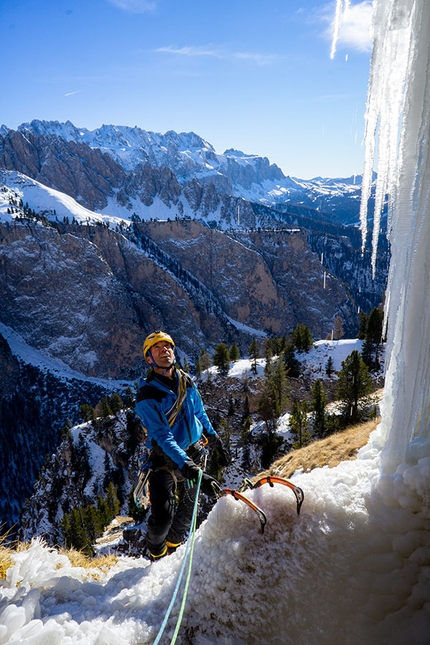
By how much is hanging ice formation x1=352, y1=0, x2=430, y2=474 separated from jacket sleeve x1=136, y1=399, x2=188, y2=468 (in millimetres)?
2547

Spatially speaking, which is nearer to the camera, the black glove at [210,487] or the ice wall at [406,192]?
the ice wall at [406,192]

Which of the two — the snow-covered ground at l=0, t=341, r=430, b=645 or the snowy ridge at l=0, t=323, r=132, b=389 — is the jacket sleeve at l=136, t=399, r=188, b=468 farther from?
the snowy ridge at l=0, t=323, r=132, b=389

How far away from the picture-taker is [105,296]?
175375 mm

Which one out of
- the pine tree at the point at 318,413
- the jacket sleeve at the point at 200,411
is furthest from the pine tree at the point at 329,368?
the jacket sleeve at the point at 200,411

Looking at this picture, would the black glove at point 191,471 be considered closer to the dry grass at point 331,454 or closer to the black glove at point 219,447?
the black glove at point 219,447

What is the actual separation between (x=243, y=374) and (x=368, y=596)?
7139cm

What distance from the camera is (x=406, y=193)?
284 cm

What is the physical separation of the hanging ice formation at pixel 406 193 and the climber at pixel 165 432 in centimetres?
294

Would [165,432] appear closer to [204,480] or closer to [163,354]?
A: [204,480]

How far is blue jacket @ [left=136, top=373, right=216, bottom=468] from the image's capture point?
4707 mm

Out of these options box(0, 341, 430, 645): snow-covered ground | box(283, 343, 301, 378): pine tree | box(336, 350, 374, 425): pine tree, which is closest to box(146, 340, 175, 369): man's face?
box(0, 341, 430, 645): snow-covered ground

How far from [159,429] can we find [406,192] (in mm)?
4065

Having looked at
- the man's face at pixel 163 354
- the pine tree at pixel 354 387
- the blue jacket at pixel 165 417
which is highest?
the man's face at pixel 163 354

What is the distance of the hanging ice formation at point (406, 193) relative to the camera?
8.47ft
